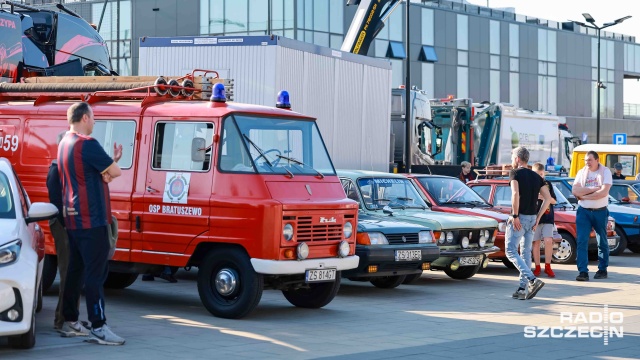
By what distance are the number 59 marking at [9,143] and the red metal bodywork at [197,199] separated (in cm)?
16

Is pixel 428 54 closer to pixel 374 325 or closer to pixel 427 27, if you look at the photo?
pixel 427 27

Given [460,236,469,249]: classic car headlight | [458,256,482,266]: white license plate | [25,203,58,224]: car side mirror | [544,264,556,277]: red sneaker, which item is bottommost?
[544,264,556,277]: red sneaker

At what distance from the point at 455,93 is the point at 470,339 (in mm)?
51037

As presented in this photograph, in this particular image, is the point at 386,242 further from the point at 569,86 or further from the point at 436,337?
the point at 569,86

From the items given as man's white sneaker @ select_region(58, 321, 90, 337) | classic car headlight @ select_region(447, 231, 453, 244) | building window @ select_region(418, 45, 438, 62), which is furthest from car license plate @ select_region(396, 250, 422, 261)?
building window @ select_region(418, 45, 438, 62)

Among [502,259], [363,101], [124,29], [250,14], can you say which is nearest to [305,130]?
[502,259]

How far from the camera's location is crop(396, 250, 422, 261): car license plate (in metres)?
13.8

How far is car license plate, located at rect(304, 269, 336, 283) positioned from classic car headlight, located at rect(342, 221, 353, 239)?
49cm

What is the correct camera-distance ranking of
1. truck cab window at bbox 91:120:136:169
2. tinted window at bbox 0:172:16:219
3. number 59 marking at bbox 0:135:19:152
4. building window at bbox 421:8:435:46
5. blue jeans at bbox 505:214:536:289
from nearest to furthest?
tinted window at bbox 0:172:16:219, truck cab window at bbox 91:120:136:169, number 59 marking at bbox 0:135:19:152, blue jeans at bbox 505:214:536:289, building window at bbox 421:8:435:46

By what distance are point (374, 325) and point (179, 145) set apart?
113 inches

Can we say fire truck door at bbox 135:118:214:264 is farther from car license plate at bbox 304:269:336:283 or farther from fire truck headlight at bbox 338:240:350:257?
fire truck headlight at bbox 338:240:350:257

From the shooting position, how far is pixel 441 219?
15344 mm

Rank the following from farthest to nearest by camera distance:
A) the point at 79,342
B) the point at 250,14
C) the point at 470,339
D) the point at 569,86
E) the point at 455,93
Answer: the point at 569,86 < the point at 455,93 < the point at 250,14 < the point at 470,339 < the point at 79,342

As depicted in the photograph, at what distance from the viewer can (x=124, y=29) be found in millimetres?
55438
